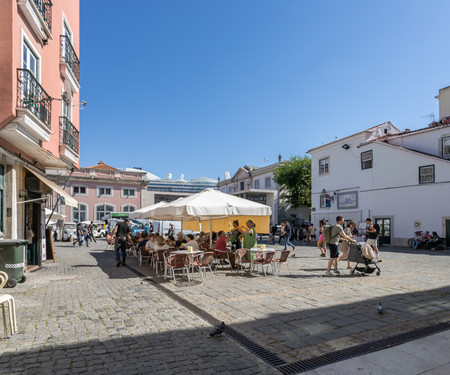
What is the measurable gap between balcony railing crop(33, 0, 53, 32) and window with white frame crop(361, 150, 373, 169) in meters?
22.3

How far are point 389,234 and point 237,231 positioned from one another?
16908 millimetres

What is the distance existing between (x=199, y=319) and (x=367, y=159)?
2376 centimetres

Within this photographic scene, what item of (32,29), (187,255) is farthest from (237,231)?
(32,29)

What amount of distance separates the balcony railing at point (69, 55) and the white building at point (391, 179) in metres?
20.4

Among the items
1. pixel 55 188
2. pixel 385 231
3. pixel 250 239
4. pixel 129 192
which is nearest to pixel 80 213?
pixel 129 192

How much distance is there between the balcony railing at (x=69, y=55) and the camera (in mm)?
12917

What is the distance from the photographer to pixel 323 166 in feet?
101

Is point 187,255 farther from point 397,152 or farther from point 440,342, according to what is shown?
point 397,152

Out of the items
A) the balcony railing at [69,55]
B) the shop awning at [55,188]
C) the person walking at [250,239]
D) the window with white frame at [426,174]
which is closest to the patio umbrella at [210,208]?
the person walking at [250,239]

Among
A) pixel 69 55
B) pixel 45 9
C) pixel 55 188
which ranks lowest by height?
pixel 55 188

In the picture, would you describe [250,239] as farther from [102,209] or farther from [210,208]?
[102,209]

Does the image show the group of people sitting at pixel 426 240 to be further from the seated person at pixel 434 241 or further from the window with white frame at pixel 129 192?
the window with white frame at pixel 129 192

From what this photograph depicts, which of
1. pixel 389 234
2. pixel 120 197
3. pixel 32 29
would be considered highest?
pixel 32 29

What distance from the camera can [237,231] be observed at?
11.2 m
